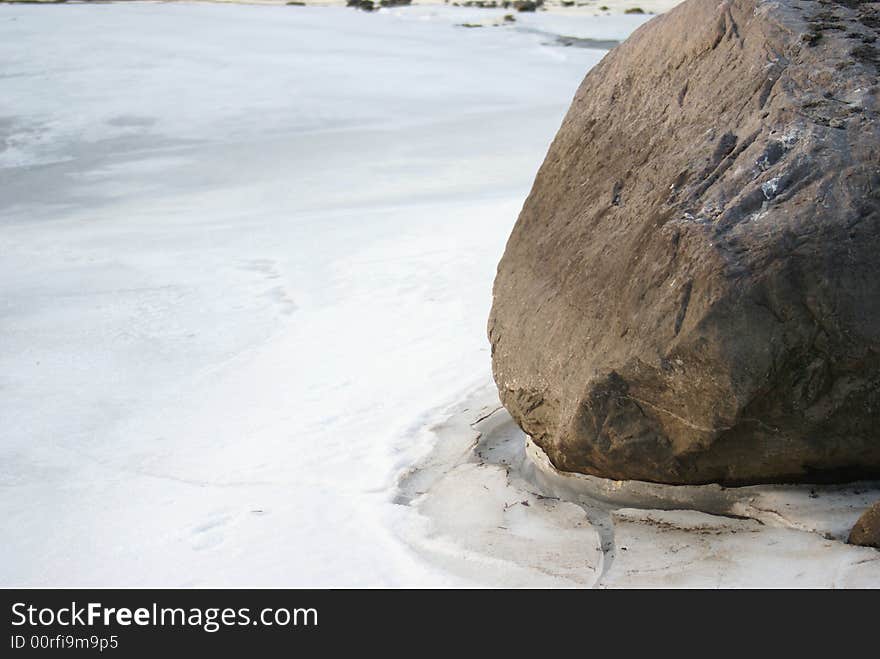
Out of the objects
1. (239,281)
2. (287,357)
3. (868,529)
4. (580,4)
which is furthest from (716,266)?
(580,4)

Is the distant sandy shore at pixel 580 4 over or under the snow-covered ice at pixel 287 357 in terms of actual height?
over

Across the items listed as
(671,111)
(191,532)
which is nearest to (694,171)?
(671,111)

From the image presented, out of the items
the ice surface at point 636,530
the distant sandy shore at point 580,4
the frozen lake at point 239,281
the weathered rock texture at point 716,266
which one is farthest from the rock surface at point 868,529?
the distant sandy shore at point 580,4

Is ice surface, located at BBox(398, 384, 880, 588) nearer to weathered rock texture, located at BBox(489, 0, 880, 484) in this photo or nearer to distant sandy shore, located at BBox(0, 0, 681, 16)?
weathered rock texture, located at BBox(489, 0, 880, 484)

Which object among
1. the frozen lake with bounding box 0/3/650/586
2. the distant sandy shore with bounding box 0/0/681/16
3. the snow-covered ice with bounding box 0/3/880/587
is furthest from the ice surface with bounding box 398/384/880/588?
the distant sandy shore with bounding box 0/0/681/16

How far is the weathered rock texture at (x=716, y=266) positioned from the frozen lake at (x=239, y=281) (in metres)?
0.71

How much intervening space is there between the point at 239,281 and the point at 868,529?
446cm

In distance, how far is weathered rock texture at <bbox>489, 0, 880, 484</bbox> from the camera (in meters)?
2.96

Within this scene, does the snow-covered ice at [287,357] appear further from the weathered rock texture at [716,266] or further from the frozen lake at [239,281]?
the weathered rock texture at [716,266]

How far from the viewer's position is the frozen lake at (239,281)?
3662 millimetres

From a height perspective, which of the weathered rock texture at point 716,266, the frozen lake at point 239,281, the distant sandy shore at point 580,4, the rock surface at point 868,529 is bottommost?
the frozen lake at point 239,281

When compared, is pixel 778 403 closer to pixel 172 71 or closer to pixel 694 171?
pixel 694 171

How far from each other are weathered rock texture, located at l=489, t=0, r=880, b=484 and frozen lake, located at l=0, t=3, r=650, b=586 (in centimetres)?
71

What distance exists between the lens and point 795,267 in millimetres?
2939
